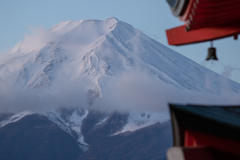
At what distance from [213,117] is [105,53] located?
9199 cm

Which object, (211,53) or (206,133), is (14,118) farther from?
(206,133)

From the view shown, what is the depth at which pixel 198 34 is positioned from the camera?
229 inches

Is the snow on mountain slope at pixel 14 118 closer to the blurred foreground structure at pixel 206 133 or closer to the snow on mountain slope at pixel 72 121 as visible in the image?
the snow on mountain slope at pixel 72 121

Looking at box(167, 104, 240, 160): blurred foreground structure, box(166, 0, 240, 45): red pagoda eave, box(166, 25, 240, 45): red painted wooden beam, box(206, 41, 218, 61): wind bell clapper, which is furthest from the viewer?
box(206, 41, 218, 61): wind bell clapper

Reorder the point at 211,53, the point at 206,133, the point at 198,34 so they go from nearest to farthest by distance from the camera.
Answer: the point at 206,133 < the point at 198,34 < the point at 211,53

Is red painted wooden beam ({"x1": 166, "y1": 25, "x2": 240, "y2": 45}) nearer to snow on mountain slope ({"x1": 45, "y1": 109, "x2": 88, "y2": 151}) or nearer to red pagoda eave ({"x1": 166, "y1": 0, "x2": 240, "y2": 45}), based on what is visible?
red pagoda eave ({"x1": 166, "y1": 0, "x2": 240, "y2": 45})

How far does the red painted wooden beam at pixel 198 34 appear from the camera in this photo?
17.9 feet

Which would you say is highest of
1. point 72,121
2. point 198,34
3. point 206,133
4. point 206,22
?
point 206,22

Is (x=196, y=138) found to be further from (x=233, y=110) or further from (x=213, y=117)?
(x=233, y=110)

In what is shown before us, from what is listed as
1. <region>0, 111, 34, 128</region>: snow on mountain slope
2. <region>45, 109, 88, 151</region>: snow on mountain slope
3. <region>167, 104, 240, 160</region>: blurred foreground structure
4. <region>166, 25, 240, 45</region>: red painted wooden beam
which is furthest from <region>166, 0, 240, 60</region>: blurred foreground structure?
<region>0, 111, 34, 128</region>: snow on mountain slope

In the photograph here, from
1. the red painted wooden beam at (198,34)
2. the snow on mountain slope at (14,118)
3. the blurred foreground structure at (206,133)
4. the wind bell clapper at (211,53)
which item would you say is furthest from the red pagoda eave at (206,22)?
the snow on mountain slope at (14,118)

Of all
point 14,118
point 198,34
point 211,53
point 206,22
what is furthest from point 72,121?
point 206,22

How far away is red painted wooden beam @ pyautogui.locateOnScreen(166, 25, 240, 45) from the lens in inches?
215

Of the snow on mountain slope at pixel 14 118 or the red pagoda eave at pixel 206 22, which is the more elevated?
the red pagoda eave at pixel 206 22
